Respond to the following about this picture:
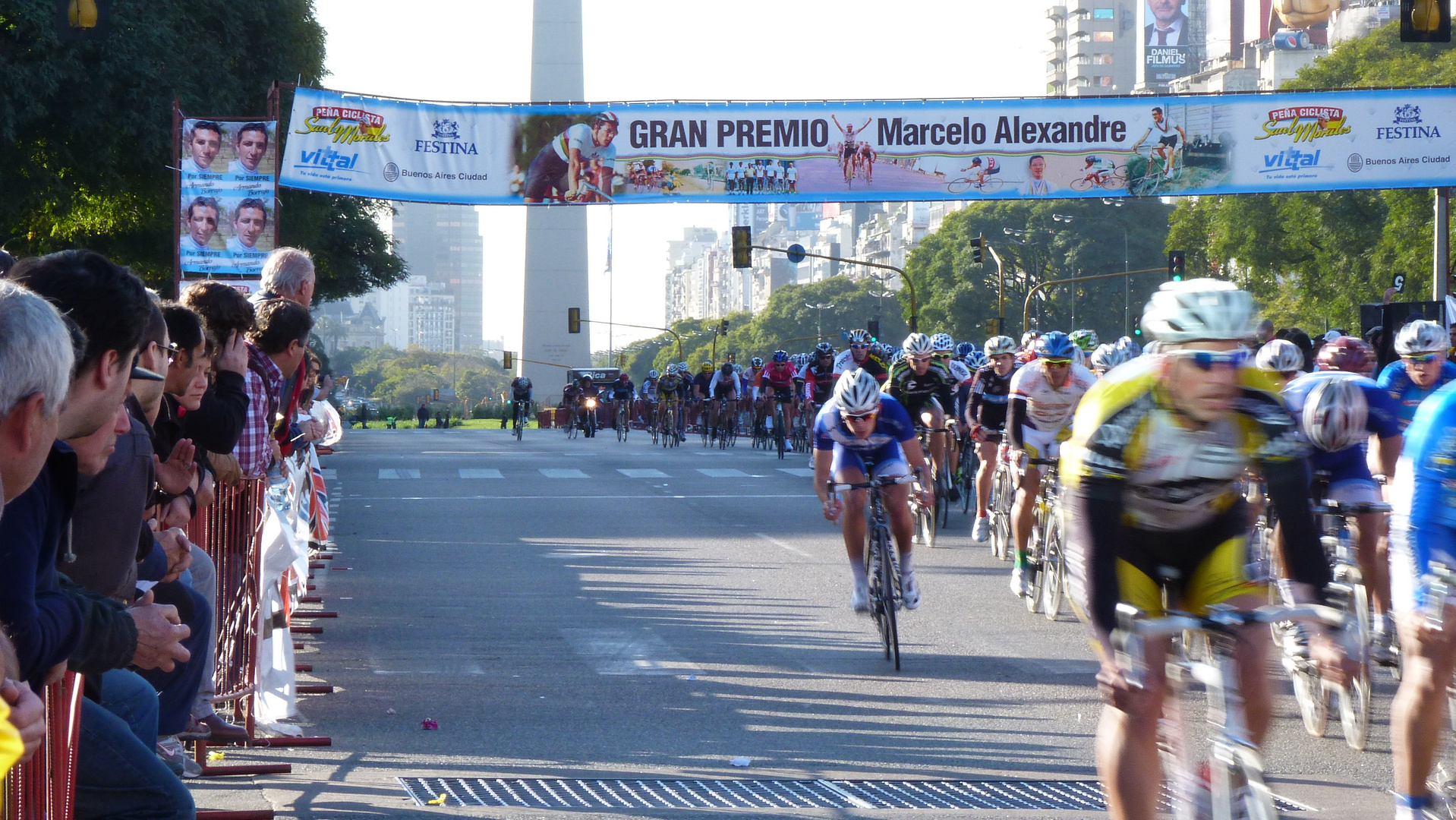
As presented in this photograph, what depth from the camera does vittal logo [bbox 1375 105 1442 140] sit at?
2444 cm

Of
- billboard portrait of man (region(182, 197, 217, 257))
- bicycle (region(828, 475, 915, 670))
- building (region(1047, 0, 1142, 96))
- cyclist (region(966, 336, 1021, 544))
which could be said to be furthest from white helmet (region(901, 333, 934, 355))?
building (region(1047, 0, 1142, 96))

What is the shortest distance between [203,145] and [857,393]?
13131 millimetres

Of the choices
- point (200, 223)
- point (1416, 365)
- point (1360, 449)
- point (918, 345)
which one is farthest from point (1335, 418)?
point (200, 223)

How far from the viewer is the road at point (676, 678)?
6691 millimetres

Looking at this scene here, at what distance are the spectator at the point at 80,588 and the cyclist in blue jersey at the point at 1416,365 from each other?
669cm

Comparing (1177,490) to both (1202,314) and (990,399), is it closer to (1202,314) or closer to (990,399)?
(1202,314)

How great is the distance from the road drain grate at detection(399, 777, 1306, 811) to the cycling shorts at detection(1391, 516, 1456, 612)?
4.33 feet

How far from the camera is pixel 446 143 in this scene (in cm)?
2481

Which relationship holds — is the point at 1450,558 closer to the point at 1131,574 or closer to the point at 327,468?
the point at 1131,574

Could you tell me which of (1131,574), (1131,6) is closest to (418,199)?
(1131,574)

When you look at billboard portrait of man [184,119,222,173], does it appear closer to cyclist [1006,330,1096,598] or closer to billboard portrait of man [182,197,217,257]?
billboard portrait of man [182,197,217,257]

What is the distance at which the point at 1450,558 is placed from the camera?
493 centimetres

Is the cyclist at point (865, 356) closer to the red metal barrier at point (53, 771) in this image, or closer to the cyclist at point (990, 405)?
the cyclist at point (990, 405)

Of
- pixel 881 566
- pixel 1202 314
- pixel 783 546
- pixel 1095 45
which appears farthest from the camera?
pixel 1095 45
